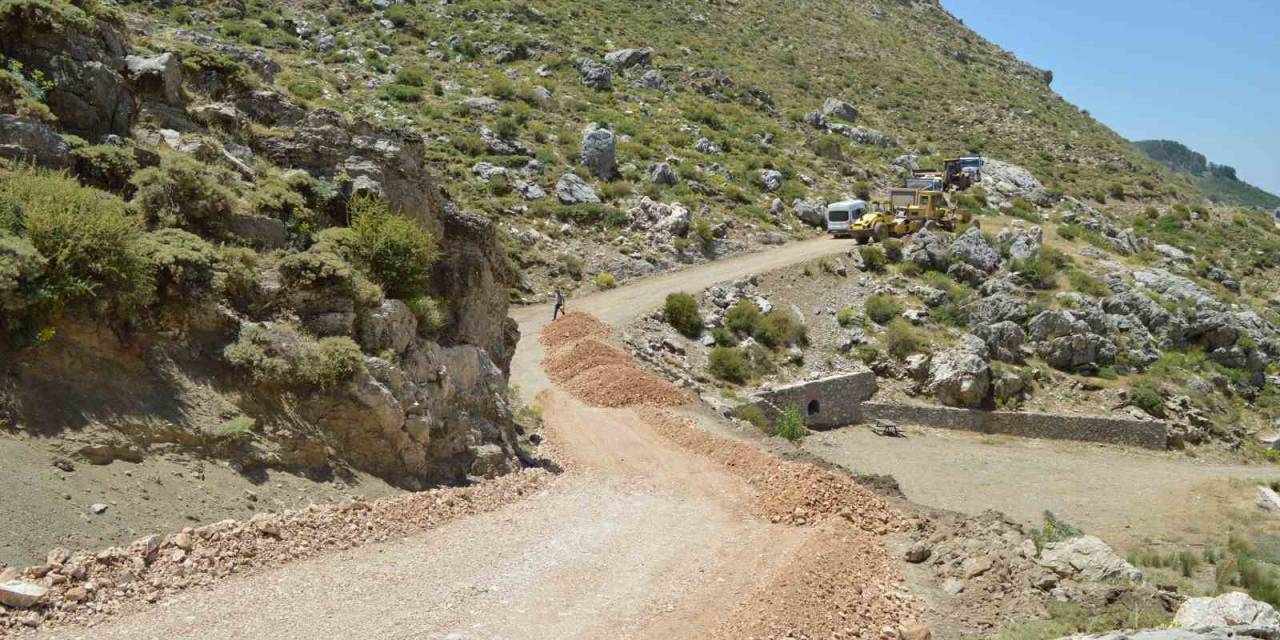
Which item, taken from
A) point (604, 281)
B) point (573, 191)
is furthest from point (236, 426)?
point (573, 191)

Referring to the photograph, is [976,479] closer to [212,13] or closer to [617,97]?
[617,97]

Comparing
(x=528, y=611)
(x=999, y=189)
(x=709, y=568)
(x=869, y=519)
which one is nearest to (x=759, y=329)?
(x=869, y=519)

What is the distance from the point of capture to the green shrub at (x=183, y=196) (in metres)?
9.93

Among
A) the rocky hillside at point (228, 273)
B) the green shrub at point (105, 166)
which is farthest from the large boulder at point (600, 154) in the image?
the green shrub at point (105, 166)

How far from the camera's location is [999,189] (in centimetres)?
5347

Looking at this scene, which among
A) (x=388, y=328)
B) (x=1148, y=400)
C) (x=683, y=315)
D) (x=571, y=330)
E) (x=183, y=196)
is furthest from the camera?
(x=1148, y=400)

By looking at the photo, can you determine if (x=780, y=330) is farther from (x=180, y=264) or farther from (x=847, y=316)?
(x=180, y=264)

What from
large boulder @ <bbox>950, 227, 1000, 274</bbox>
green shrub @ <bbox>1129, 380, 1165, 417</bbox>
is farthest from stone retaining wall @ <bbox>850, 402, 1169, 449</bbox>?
large boulder @ <bbox>950, 227, 1000, 274</bbox>

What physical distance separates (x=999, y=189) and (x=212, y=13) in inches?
1862

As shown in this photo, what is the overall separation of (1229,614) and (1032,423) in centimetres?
2265

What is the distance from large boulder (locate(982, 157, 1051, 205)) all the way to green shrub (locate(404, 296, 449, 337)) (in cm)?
4641

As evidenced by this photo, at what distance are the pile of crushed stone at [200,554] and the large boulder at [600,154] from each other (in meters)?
31.4

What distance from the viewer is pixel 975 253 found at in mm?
38094

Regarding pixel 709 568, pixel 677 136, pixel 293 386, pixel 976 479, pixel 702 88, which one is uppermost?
pixel 702 88
